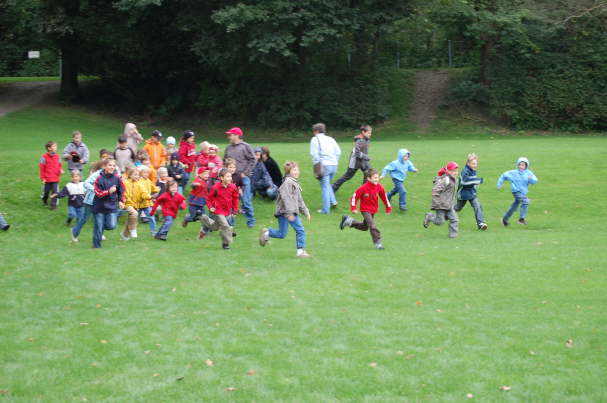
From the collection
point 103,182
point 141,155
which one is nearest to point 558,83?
point 141,155

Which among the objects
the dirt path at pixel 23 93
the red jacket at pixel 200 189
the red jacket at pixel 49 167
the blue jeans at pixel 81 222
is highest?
the dirt path at pixel 23 93

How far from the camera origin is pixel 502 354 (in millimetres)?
8031

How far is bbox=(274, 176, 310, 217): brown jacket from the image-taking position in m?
13.6

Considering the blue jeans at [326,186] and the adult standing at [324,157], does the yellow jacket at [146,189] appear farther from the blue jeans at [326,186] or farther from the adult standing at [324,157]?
the blue jeans at [326,186]

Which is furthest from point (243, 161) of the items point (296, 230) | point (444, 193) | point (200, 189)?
point (444, 193)

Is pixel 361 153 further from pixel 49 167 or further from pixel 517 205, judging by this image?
pixel 49 167

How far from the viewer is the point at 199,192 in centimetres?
1691

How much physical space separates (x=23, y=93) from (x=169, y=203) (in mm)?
34360

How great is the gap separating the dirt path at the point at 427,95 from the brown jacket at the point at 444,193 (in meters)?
24.5

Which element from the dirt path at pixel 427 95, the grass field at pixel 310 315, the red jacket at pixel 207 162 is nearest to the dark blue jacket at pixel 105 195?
the grass field at pixel 310 315

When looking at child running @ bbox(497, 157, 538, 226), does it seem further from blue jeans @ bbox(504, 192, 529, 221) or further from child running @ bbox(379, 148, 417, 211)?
child running @ bbox(379, 148, 417, 211)

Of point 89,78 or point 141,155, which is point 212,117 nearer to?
point 89,78

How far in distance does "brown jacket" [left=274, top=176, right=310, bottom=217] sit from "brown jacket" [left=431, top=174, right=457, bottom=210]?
3848 mm

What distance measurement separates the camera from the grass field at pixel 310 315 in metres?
7.24
